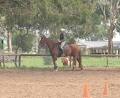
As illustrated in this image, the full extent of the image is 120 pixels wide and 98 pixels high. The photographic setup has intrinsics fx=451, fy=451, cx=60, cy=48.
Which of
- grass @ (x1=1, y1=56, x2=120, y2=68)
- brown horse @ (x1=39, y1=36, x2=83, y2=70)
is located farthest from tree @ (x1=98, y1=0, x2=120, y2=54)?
brown horse @ (x1=39, y1=36, x2=83, y2=70)

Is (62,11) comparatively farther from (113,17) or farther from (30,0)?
(113,17)

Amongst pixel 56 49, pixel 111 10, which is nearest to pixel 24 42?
pixel 111 10

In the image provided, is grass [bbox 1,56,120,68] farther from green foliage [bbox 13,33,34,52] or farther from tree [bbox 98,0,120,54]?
green foliage [bbox 13,33,34,52]

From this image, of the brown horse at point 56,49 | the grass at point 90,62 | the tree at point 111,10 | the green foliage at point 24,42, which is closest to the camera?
the brown horse at point 56,49

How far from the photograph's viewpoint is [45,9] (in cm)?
2894

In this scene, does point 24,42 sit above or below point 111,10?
below

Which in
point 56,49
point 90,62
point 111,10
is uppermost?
point 111,10

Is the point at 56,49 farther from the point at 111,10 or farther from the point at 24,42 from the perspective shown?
the point at 24,42

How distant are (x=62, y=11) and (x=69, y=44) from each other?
2.28 m

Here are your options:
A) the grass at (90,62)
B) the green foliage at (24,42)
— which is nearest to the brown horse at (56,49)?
the grass at (90,62)

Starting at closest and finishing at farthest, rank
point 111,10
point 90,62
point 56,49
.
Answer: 1. point 56,49
2. point 90,62
3. point 111,10

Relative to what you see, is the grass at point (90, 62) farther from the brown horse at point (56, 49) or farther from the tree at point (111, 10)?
the tree at point (111, 10)

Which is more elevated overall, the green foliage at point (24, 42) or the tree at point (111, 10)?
the tree at point (111, 10)

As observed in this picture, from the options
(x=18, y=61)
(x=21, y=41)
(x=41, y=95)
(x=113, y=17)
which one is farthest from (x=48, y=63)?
(x=21, y=41)
